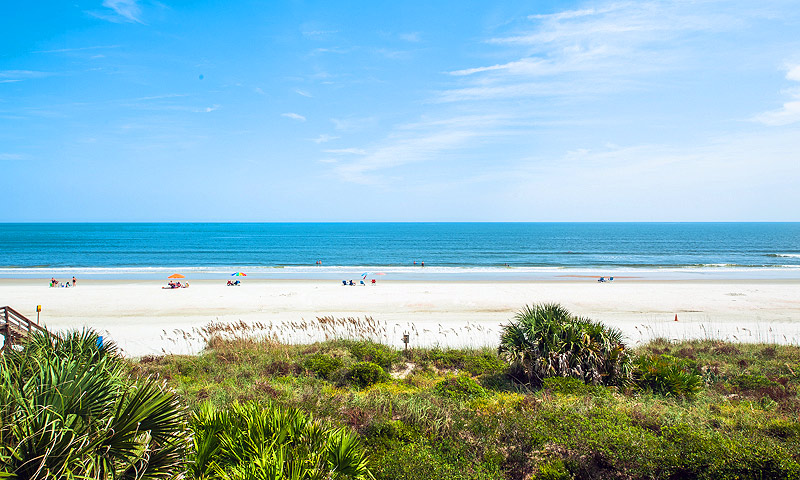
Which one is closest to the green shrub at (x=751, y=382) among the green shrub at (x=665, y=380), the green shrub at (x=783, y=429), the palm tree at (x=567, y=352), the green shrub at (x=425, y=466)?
the green shrub at (x=665, y=380)

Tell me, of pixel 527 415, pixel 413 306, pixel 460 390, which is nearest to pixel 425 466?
pixel 527 415

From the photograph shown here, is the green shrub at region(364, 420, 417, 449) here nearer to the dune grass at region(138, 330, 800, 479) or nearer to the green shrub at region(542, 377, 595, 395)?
the dune grass at region(138, 330, 800, 479)

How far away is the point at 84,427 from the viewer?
11.7 feet

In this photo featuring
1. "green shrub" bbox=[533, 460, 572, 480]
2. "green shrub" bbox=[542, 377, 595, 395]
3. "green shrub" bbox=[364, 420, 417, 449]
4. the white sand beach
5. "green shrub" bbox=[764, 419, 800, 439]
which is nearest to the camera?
"green shrub" bbox=[533, 460, 572, 480]

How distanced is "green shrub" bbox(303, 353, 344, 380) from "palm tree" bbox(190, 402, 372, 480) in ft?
20.4

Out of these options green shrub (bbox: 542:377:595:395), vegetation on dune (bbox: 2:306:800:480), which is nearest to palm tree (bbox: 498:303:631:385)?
vegetation on dune (bbox: 2:306:800:480)

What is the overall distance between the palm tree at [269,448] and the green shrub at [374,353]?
751 centimetres

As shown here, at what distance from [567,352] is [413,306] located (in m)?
17.4

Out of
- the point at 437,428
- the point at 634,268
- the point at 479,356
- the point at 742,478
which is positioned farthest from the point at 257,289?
the point at 634,268

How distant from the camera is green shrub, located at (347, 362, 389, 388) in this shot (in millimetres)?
11031

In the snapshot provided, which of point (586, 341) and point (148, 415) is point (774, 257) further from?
point (148, 415)

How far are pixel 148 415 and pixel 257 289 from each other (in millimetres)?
31902

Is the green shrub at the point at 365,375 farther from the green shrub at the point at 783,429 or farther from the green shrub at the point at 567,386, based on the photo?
the green shrub at the point at 783,429

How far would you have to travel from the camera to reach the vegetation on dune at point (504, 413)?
508cm
